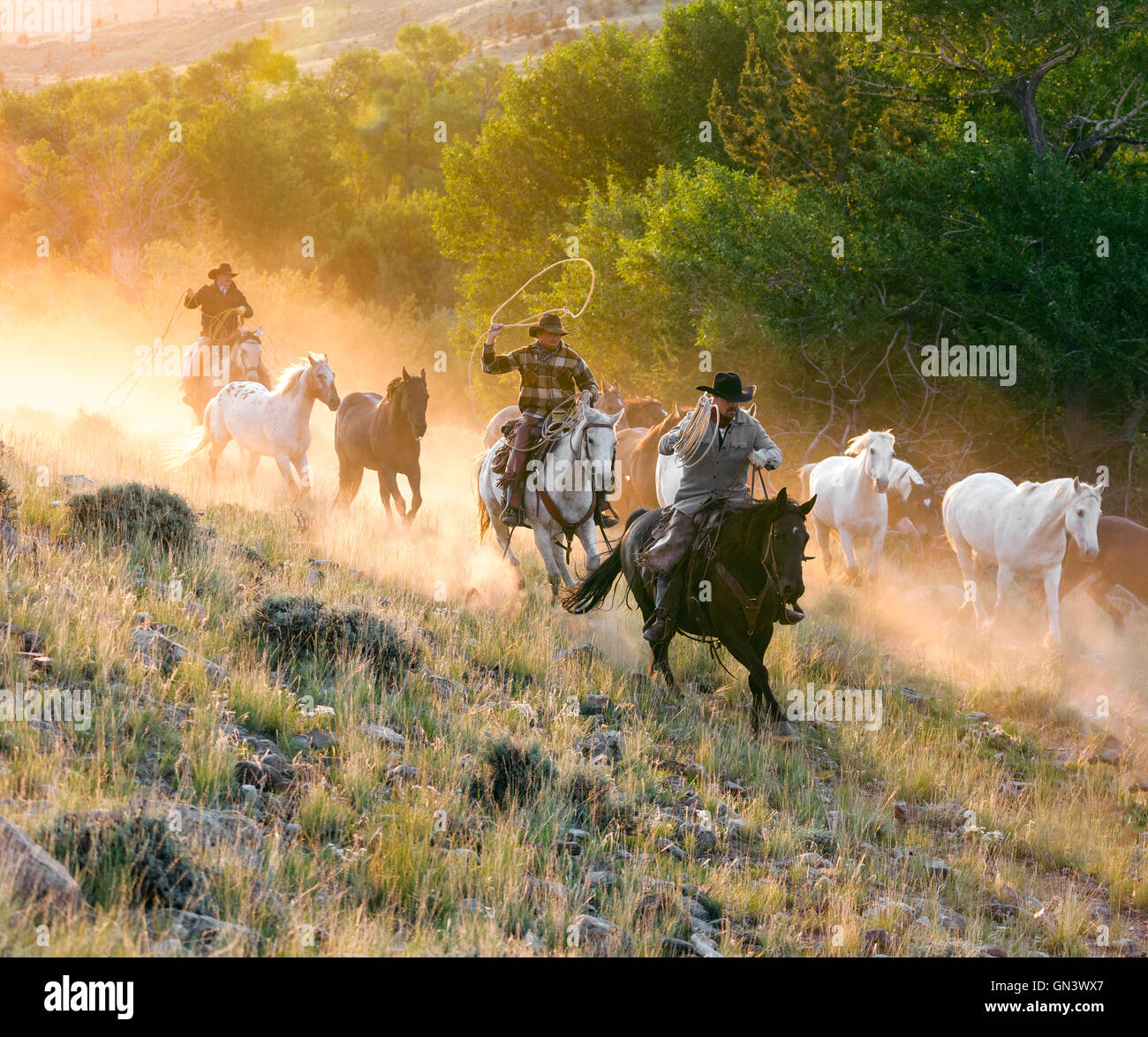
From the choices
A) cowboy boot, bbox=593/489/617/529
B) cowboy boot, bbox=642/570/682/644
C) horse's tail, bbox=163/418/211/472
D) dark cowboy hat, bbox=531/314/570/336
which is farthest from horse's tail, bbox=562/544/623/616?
horse's tail, bbox=163/418/211/472

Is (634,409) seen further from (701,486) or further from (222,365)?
(701,486)

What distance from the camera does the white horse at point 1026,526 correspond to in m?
11.2

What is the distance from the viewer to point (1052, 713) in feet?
33.7

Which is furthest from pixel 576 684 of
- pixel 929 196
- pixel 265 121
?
pixel 265 121

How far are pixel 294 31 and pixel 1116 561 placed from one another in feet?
437

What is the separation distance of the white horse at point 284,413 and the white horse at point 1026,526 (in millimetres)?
8273

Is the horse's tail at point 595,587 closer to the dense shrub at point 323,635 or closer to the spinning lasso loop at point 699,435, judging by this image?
the spinning lasso loop at point 699,435

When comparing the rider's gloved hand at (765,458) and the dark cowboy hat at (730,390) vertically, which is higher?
the dark cowboy hat at (730,390)

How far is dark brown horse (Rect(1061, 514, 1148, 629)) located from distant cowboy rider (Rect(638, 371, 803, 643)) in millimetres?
6049

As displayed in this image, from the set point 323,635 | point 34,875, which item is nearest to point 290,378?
point 323,635

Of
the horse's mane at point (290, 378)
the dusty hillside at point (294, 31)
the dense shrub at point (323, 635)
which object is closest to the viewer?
the dense shrub at point (323, 635)

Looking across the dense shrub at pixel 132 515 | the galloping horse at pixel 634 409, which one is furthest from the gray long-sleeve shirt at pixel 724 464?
the galloping horse at pixel 634 409

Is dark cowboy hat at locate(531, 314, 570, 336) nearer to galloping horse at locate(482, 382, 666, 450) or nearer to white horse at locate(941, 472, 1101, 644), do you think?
white horse at locate(941, 472, 1101, 644)

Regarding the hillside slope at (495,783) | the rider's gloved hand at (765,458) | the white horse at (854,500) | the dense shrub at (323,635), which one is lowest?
the hillside slope at (495,783)
